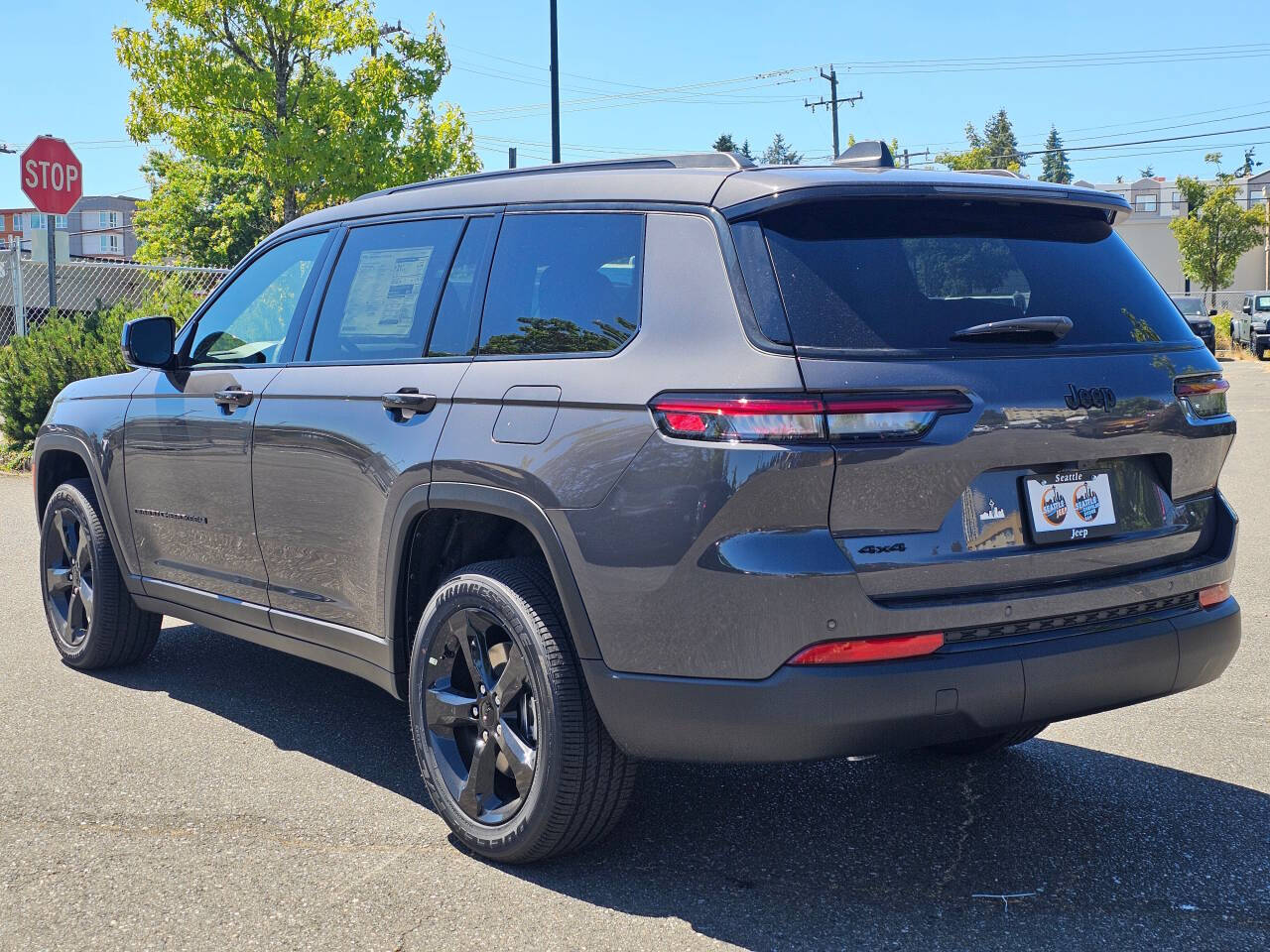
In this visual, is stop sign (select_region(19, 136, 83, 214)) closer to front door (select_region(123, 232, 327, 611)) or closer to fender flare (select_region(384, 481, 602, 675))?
front door (select_region(123, 232, 327, 611))

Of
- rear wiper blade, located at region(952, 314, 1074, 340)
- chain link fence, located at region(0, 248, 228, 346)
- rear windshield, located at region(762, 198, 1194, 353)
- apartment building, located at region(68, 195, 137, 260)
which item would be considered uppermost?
apartment building, located at region(68, 195, 137, 260)

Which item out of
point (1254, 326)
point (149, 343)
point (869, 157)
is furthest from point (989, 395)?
Result: point (1254, 326)

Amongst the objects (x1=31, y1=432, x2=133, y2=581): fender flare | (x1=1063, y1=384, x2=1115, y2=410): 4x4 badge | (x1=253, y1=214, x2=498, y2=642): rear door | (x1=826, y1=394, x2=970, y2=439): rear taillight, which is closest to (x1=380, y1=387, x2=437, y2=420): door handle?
(x1=253, y1=214, x2=498, y2=642): rear door

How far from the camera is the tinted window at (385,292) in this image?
172 inches

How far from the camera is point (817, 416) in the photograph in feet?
10.5

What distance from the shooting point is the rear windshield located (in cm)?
335

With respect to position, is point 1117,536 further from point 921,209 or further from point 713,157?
point 713,157

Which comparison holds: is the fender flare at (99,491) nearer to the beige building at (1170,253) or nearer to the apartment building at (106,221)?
the beige building at (1170,253)

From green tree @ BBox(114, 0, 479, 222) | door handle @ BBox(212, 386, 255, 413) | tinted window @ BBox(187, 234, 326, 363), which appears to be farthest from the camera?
green tree @ BBox(114, 0, 479, 222)

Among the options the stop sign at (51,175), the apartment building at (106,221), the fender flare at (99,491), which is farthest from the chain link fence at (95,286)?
the apartment building at (106,221)

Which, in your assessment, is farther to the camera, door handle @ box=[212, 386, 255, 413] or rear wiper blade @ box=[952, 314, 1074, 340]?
door handle @ box=[212, 386, 255, 413]

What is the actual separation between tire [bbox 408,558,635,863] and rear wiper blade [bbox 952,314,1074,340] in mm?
1244

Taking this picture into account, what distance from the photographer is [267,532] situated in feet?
15.6

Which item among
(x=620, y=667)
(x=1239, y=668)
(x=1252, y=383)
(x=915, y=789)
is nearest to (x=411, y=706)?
(x=620, y=667)
